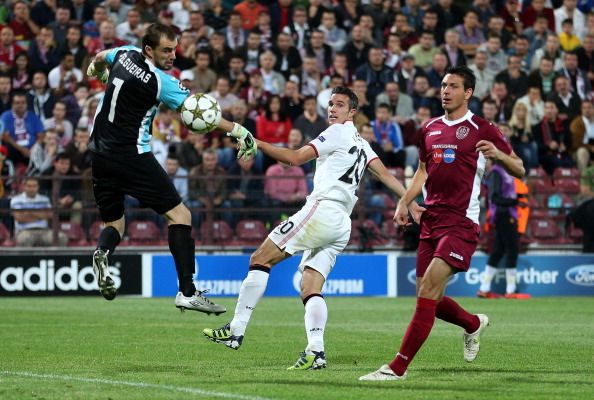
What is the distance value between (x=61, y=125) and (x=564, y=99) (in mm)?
10077

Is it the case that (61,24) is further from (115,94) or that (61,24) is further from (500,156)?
(500,156)

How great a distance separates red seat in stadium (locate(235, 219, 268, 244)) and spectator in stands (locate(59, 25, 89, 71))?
4534mm

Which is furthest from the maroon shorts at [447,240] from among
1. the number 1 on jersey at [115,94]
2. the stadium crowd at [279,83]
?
the stadium crowd at [279,83]

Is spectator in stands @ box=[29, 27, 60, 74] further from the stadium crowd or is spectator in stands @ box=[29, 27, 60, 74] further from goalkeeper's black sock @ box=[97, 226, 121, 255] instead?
goalkeeper's black sock @ box=[97, 226, 121, 255]

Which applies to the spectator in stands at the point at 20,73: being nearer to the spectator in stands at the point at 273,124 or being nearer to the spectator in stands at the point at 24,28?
the spectator in stands at the point at 24,28

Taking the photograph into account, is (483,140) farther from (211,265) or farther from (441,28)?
(441,28)

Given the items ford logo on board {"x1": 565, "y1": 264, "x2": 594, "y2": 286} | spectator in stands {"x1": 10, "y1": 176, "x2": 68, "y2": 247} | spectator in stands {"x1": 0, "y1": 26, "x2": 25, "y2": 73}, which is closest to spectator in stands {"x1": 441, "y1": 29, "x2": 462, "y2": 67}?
ford logo on board {"x1": 565, "y1": 264, "x2": 594, "y2": 286}

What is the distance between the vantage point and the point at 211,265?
69.5 ft

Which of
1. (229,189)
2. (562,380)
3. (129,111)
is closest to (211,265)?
(229,189)

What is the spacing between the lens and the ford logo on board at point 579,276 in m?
22.0

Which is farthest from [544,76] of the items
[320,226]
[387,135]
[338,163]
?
[320,226]

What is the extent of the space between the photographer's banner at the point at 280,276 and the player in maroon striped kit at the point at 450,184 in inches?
448

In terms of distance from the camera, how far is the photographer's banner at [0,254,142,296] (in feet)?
67.9

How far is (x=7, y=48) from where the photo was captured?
75.8 feet
